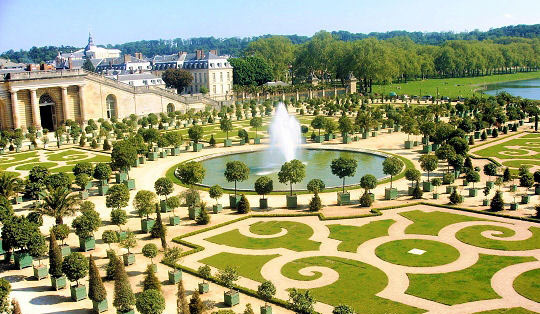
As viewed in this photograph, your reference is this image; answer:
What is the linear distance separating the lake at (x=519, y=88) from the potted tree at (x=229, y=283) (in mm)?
112267

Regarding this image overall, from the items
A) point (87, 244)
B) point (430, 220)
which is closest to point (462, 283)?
point (430, 220)

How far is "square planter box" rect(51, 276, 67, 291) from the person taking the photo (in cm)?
3058

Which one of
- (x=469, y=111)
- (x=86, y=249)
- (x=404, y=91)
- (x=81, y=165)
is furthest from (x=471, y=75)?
(x=86, y=249)

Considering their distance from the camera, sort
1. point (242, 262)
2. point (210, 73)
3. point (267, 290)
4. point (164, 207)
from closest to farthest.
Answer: point (267, 290)
point (242, 262)
point (164, 207)
point (210, 73)

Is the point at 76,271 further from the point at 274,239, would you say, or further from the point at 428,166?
the point at 428,166

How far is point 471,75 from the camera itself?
188500 mm

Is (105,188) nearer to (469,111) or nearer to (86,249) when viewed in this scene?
(86,249)

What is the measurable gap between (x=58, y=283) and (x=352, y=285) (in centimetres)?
1594

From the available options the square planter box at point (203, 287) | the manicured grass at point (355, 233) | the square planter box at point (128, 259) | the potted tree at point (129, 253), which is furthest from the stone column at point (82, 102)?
the square planter box at point (203, 287)

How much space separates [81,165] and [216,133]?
32.3 m

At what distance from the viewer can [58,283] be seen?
30672mm

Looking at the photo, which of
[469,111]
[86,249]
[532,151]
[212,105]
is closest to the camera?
[86,249]

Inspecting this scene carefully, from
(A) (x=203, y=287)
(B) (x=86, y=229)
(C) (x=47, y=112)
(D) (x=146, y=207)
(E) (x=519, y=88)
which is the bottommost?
(A) (x=203, y=287)

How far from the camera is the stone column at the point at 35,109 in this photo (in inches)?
3396
